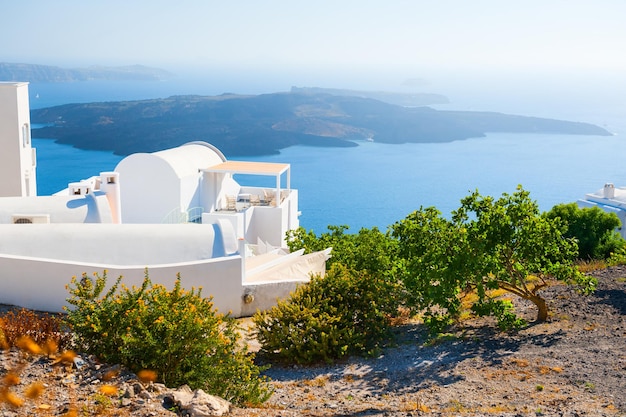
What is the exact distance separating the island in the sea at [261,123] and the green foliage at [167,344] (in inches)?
3665

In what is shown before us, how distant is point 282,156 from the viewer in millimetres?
100625

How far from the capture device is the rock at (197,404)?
238 inches

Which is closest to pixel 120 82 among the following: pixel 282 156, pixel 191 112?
pixel 191 112

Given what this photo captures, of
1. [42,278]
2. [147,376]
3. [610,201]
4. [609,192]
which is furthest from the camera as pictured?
[609,192]

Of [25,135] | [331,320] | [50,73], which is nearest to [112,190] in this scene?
[25,135]

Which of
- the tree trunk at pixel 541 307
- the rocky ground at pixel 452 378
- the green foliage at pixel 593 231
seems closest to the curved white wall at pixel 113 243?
the rocky ground at pixel 452 378

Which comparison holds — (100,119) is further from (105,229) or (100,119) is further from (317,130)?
(105,229)

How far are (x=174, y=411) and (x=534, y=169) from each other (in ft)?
325

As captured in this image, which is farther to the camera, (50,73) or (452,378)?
(50,73)

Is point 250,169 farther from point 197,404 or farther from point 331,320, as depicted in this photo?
point 197,404

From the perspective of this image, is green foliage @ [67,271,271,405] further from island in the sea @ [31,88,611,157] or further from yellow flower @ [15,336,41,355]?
island in the sea @ [31,88,611,157]

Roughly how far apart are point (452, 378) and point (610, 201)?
91.0 ft

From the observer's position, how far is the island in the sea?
103000 millimetres

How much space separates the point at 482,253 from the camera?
31.6ft
